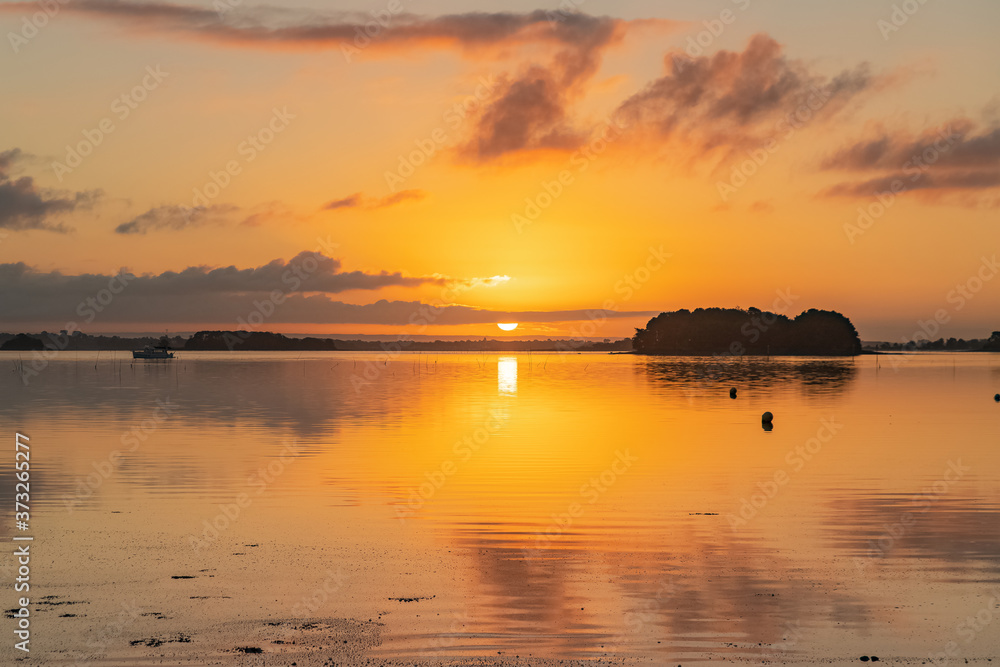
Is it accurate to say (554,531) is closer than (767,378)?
Yes

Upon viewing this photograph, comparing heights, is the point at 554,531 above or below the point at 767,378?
below

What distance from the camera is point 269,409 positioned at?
60.5 meters

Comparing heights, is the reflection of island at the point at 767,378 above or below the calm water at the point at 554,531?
above

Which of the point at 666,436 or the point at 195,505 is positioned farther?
the point at 666,436

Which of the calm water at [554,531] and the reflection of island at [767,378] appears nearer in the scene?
the calm water at [554,531]

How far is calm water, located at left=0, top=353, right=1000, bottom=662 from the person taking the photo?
13828mm

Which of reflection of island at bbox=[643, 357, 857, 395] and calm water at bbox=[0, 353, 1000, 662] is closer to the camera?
calm water at bbox=[0, 353, 1000, 662]

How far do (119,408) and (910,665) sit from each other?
61.2 meters

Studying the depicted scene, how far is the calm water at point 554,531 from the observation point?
45.4 feet

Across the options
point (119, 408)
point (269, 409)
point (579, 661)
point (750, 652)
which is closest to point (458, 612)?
point (579, 661)

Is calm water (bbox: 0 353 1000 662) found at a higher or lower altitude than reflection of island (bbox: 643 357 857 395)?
lower

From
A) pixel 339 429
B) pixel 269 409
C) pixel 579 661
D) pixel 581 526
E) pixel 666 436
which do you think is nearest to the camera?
pixel 579 661

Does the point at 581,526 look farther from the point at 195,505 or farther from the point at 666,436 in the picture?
the point at 666,436

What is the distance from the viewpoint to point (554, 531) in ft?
69.0
